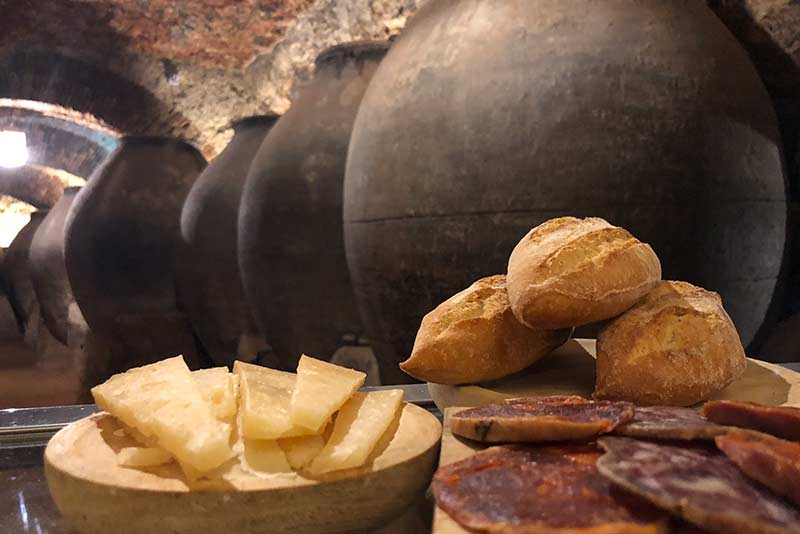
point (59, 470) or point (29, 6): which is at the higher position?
point (29, 6)

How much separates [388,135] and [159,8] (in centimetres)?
371

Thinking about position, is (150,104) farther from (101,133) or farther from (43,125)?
(43,125)

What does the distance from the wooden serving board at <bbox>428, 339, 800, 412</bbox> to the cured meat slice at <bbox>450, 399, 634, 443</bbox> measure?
22cm

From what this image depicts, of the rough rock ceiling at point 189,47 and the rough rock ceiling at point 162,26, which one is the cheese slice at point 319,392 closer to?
the rough rock ceiling at point 189,47

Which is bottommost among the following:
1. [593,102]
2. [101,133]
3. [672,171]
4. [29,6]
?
[101,133]

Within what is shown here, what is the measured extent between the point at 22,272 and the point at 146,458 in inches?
382

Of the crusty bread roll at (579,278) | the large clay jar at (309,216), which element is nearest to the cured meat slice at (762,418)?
the crusty bread roll at (579,278)

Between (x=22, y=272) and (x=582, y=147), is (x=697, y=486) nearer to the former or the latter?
(x=582, y=147)

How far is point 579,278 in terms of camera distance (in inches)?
35.0

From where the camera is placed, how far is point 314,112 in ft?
9.33

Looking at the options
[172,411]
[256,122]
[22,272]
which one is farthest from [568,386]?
[22,272]

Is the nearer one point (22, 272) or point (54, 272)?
point (54, 272)

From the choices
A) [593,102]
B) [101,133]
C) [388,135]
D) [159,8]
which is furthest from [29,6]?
[593,102]

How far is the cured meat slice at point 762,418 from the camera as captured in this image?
1.92 ft
